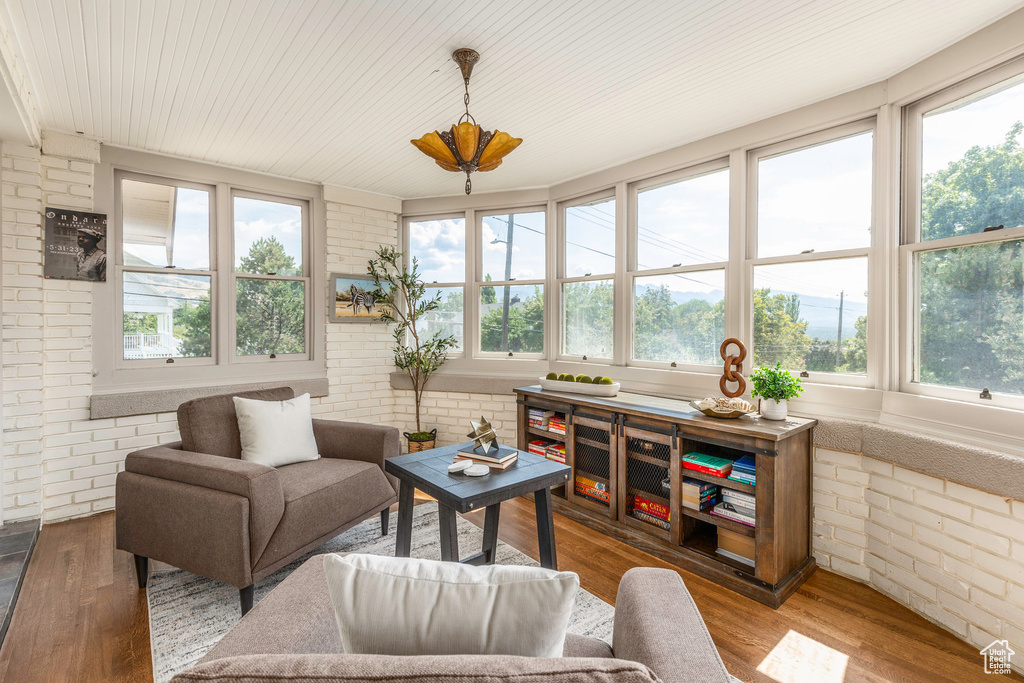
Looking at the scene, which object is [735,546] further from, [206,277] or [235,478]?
[206,277]

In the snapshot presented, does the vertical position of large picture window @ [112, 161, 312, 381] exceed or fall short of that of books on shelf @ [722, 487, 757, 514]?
it exceeds it

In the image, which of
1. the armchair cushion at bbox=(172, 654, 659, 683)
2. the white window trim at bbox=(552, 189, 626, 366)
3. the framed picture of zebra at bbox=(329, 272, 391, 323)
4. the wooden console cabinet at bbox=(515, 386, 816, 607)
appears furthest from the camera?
the framed picture of zebra at bbox=(329, 272, 391, 323)

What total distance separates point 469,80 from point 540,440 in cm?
257

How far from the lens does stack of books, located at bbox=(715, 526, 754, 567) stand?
2.54m

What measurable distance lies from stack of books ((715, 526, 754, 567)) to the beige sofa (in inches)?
55.6

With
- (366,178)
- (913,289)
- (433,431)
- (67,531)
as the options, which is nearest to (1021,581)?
(913,289)

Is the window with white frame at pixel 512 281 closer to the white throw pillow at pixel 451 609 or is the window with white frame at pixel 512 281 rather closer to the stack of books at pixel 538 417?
the stack of books at pixel 538 417

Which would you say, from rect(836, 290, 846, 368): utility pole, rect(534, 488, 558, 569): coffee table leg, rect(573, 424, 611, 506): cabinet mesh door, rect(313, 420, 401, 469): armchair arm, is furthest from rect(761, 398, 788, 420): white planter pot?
rect(313, 420, 401, 469): armchair arm

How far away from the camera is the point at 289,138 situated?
3.41 meters

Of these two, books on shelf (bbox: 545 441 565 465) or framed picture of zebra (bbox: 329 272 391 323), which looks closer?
books on shelf (bbox: 545 441 565 465)

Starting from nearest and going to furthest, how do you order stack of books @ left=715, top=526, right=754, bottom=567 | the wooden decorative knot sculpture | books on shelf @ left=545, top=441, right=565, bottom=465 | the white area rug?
the white area rug → stack of books @ left=715, top=526, right=754, bottom=567 → the wooden decorative knot sculpture → books on shelf @ left=545, top=441, right=565, bottom=465

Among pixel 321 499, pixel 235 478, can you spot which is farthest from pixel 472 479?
pixel 235 478

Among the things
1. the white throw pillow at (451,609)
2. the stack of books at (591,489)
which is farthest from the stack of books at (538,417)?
the white throw pillow at (451,609)

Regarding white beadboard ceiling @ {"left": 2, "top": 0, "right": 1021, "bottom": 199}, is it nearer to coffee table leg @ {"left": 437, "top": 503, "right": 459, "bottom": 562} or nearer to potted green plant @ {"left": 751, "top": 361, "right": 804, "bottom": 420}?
potted green plant @ {"left": 751, "top": 361, "right": 804, "bottom": 420}
